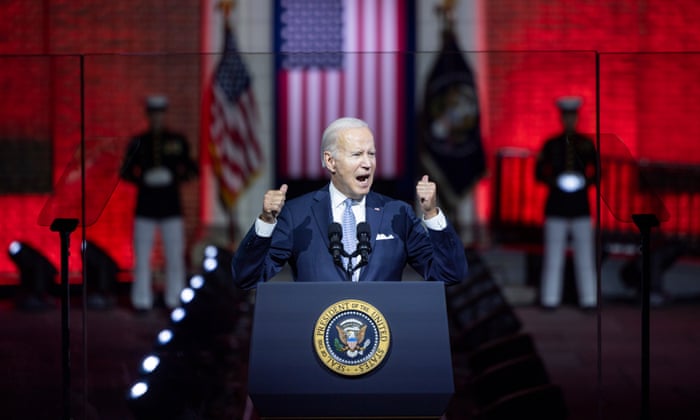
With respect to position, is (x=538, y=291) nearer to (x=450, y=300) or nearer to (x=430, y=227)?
(x=450, y=300)

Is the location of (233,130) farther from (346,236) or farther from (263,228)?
(263,228)

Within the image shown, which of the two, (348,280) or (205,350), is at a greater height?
(348,280)

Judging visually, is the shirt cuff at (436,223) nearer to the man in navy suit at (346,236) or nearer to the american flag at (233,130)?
the man in navy suit at (346,236)

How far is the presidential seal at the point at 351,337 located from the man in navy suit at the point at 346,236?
0.23m

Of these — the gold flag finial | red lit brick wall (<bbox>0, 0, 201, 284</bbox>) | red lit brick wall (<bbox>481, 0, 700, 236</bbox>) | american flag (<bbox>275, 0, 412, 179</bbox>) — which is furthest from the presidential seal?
the gold flag finial

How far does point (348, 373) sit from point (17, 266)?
Result: 10.2 ft

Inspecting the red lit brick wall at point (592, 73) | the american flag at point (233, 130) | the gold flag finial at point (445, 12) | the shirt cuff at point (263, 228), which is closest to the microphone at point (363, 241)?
the shirt cuff at point (263, 228)

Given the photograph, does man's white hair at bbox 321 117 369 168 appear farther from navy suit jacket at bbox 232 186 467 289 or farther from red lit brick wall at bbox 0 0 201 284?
red lit brick wall at bbox 0 0 201 284

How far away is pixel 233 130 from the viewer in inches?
323

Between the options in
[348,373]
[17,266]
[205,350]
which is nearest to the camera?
[348,373]

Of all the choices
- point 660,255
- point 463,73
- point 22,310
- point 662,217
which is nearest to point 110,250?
point 22,310

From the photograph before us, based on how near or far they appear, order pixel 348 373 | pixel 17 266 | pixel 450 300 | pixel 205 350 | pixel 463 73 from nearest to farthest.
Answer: pixel 348 373
pixel 205 350
pixel 17 266
pixel 450 300
pixel 463 73

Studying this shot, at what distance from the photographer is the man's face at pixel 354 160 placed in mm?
3668

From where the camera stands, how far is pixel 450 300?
7.56m
